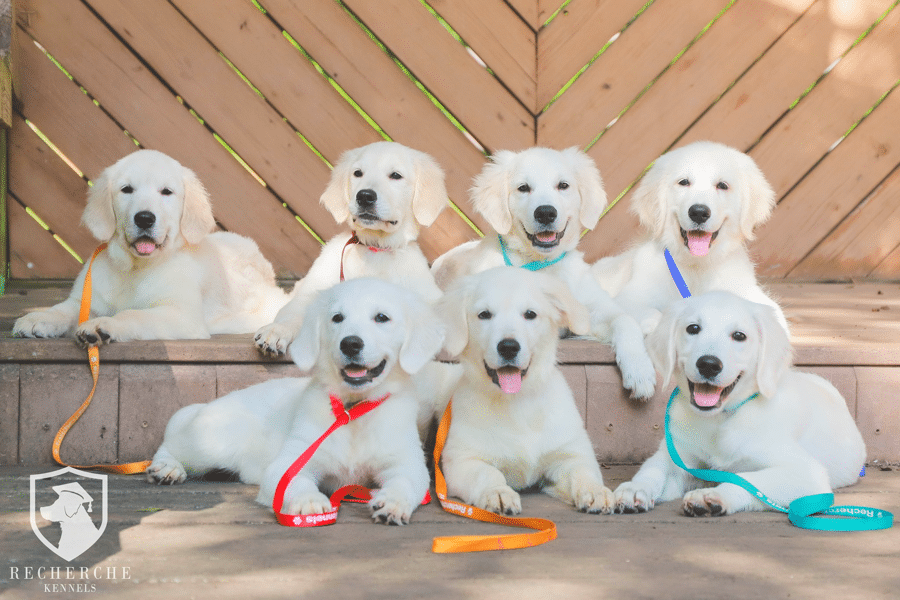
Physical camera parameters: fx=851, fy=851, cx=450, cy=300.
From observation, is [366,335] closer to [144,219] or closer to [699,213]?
[144,219]

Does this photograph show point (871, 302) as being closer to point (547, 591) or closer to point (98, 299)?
point (547, 591)

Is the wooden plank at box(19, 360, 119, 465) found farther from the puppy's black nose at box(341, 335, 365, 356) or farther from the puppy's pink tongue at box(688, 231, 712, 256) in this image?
the puppy's pink tongue at box(688, 231, 712, 256)

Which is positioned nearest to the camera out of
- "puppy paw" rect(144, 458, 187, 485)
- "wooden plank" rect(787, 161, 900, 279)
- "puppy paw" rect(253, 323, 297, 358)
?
"puppy paw" rect(144, 458, 187, 485)

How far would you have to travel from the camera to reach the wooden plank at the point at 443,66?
576 cm

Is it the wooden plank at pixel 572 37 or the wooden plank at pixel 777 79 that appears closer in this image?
the wooden plank at pixel 572 37

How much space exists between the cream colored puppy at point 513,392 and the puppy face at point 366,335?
16cm

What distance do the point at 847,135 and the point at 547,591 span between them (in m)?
5.28

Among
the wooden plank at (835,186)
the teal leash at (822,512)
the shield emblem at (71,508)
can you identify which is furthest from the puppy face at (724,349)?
the wooden plank at (835,186)

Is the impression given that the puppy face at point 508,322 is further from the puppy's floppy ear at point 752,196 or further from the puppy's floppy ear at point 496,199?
the puppy's floppy ear at point 752,196

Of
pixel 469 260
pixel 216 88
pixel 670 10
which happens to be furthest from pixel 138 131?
pixel 670 10

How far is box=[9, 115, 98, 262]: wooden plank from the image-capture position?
5738 millimetres

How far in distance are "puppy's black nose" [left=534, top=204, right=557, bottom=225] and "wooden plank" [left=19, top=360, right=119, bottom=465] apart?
1.92 meters

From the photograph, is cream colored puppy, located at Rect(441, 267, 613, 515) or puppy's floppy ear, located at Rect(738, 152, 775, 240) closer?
cream colored puppy, located at Rect(441, 267, 613, 515)

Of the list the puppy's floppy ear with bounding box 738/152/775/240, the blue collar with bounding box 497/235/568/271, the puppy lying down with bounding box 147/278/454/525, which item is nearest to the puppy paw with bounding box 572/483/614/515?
the puppy lying down with bounding box 147/278/454/525
